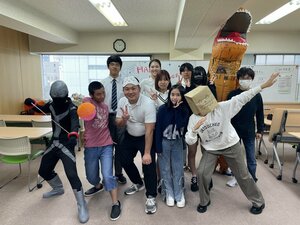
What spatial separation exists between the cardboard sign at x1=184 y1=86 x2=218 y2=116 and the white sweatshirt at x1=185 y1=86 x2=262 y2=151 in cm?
6

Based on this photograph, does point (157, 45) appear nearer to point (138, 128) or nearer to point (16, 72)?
point (16, 72)

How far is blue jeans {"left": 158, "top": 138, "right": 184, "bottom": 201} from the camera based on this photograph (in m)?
2.15

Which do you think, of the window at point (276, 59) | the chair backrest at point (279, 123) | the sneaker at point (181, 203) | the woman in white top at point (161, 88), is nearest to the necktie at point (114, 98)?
the woman in white top at point (161, 88)

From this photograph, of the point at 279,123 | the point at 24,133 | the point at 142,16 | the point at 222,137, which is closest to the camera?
the point at 222,137

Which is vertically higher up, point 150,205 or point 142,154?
point 142,154

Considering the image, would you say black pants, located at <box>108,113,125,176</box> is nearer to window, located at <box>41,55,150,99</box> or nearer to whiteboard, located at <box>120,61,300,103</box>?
whiteboard, located at <box>120,61,300,103</box>

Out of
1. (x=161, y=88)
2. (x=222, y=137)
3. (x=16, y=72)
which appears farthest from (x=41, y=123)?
(x=16, y=72)

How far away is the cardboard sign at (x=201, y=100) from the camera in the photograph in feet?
6.01

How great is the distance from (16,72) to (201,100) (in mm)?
5141

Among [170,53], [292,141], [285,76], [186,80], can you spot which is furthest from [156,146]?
[285,76]

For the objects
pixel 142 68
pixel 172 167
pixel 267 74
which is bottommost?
pixel 172 167

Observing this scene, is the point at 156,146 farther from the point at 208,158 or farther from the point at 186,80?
the point at 186,80

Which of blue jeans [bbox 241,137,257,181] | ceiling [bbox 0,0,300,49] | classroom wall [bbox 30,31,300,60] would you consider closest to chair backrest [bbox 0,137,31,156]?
ceiling [bbox 0,0,300,49]

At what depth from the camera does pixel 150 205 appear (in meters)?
2.14
